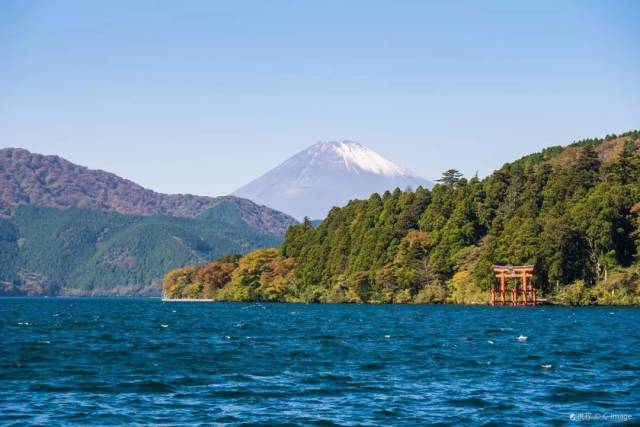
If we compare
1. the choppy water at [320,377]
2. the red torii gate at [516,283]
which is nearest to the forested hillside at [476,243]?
the red torii gate at [516,283]

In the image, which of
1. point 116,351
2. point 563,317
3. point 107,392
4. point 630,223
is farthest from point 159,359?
point 630,223

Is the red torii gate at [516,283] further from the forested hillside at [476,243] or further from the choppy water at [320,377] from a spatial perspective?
the choppy water at [320,377]

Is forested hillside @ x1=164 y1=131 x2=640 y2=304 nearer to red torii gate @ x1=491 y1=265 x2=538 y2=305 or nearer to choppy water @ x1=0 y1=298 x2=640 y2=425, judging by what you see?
red torii gate @ x1=491 y1=265 x2=538 y2=305

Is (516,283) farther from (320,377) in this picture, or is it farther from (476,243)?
(320,377)

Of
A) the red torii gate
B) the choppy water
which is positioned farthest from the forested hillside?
the choppy water

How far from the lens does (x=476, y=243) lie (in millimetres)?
159625

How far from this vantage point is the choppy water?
34125mm

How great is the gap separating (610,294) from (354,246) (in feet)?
190

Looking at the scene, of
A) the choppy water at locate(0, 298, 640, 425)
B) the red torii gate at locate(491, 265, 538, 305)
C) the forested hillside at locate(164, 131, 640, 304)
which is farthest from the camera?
the red torii gate at locate(491, 265, 538, 305)

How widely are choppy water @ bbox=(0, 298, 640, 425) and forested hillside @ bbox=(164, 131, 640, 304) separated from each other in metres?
62.7

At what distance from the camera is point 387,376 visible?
4459cm

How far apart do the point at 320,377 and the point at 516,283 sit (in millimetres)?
98119

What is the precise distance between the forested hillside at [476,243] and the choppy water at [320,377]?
206ft

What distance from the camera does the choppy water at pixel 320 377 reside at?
112ft
